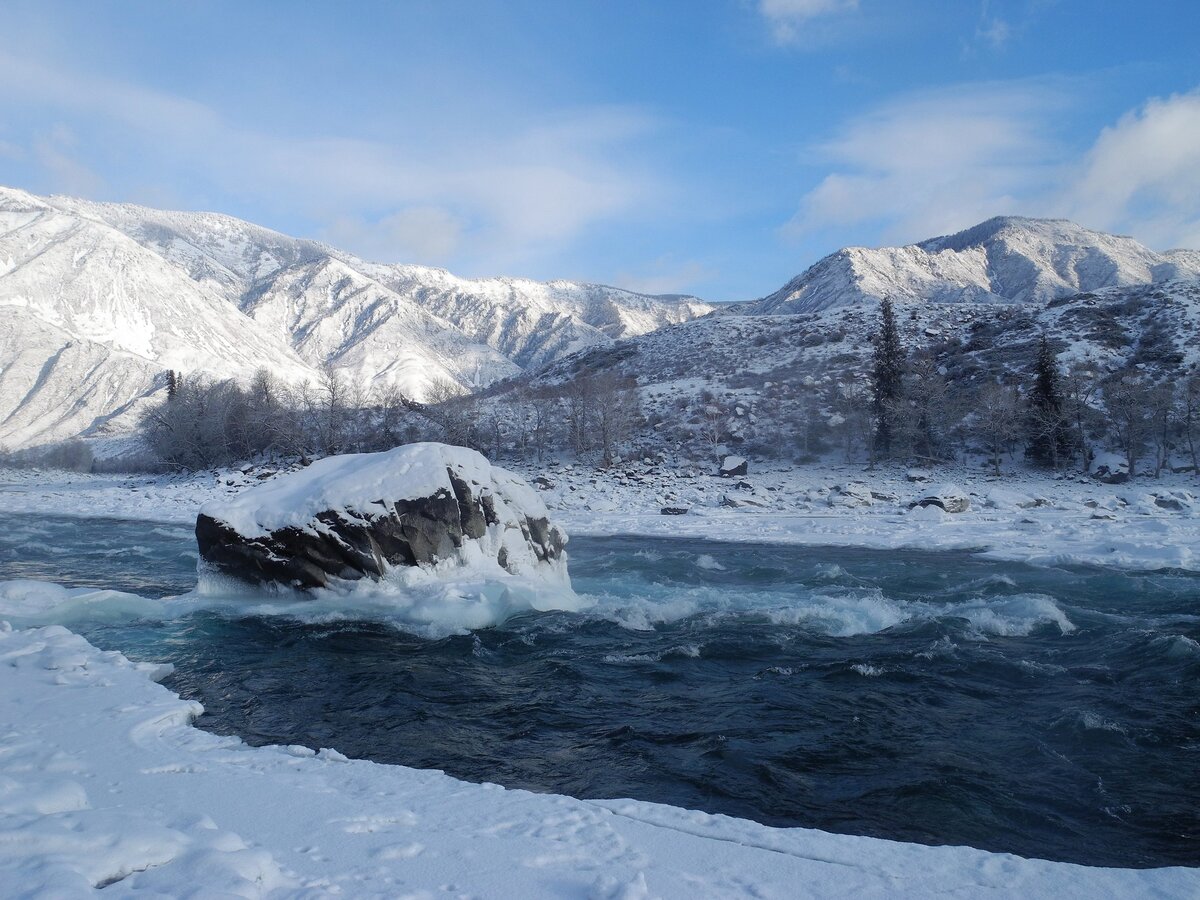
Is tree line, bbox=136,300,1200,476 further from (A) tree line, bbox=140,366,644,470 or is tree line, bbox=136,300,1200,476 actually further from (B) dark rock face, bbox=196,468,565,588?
(B) dark rock face, bbox=196,468,565,588

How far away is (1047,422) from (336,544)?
124 feet

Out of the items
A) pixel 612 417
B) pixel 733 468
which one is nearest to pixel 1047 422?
pixel 733 468

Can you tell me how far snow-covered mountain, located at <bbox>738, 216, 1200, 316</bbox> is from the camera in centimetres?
14875

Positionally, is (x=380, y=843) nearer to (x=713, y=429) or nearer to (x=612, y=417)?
(x=713, y=429)

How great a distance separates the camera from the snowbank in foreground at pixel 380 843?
3.34 meters

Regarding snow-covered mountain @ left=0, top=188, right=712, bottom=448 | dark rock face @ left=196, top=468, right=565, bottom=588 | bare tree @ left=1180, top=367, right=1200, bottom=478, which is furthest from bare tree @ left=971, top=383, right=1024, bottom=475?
snow-covered mountain @ left=0, top=188, right=712, bottom=448

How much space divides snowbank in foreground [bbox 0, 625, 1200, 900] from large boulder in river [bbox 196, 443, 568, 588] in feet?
20.8

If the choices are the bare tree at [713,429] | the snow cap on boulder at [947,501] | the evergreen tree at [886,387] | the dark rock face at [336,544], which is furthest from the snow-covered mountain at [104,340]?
the dark rock face at [336,544]

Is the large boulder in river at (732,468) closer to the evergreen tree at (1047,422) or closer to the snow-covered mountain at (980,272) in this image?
the evergreen tree at (1047,422)

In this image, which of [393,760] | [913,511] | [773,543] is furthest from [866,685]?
[913,511]

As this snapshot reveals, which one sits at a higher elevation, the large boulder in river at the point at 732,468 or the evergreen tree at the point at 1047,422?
the evergreen tree at the point at 1047,422

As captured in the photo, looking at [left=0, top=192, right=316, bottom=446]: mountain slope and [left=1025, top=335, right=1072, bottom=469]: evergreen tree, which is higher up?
[left=0, top=192, right=316, bottom=446]: mountain slope

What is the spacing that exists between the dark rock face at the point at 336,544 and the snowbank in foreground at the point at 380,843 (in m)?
6.32

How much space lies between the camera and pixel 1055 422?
35.1 metres
